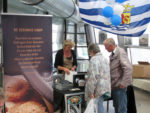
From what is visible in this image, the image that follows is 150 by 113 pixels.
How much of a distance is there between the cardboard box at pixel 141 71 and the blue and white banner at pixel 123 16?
3.01 feet

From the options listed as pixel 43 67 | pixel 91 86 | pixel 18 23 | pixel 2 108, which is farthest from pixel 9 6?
pixel 91 86

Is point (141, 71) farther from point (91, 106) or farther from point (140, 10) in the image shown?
point (91, 106)

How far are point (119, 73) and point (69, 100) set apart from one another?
3.16 ft

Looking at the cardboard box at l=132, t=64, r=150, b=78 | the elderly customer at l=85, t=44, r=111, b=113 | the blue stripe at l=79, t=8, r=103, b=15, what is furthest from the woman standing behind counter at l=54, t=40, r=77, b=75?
the cardboard box at l=132, t=64, r=150, b=78

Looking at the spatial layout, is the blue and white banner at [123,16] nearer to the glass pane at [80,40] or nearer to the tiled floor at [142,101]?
the tiled floor at [142,101]

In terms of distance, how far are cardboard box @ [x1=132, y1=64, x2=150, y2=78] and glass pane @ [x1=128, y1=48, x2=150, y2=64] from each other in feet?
1.78

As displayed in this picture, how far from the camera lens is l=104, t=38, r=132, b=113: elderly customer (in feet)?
9.99

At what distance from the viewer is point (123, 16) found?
3229 millimetres

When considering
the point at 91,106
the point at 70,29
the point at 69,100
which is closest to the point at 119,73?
the point at 91,106

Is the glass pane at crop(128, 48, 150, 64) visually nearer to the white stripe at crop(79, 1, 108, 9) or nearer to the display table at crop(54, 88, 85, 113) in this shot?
the white stripe at crop(79, 1, 108, 9)

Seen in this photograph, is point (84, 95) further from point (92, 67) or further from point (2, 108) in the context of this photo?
point (2, 108)

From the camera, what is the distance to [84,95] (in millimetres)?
2939

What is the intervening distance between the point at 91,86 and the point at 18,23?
1.30 metres

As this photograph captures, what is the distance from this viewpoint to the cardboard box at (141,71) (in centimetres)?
368
